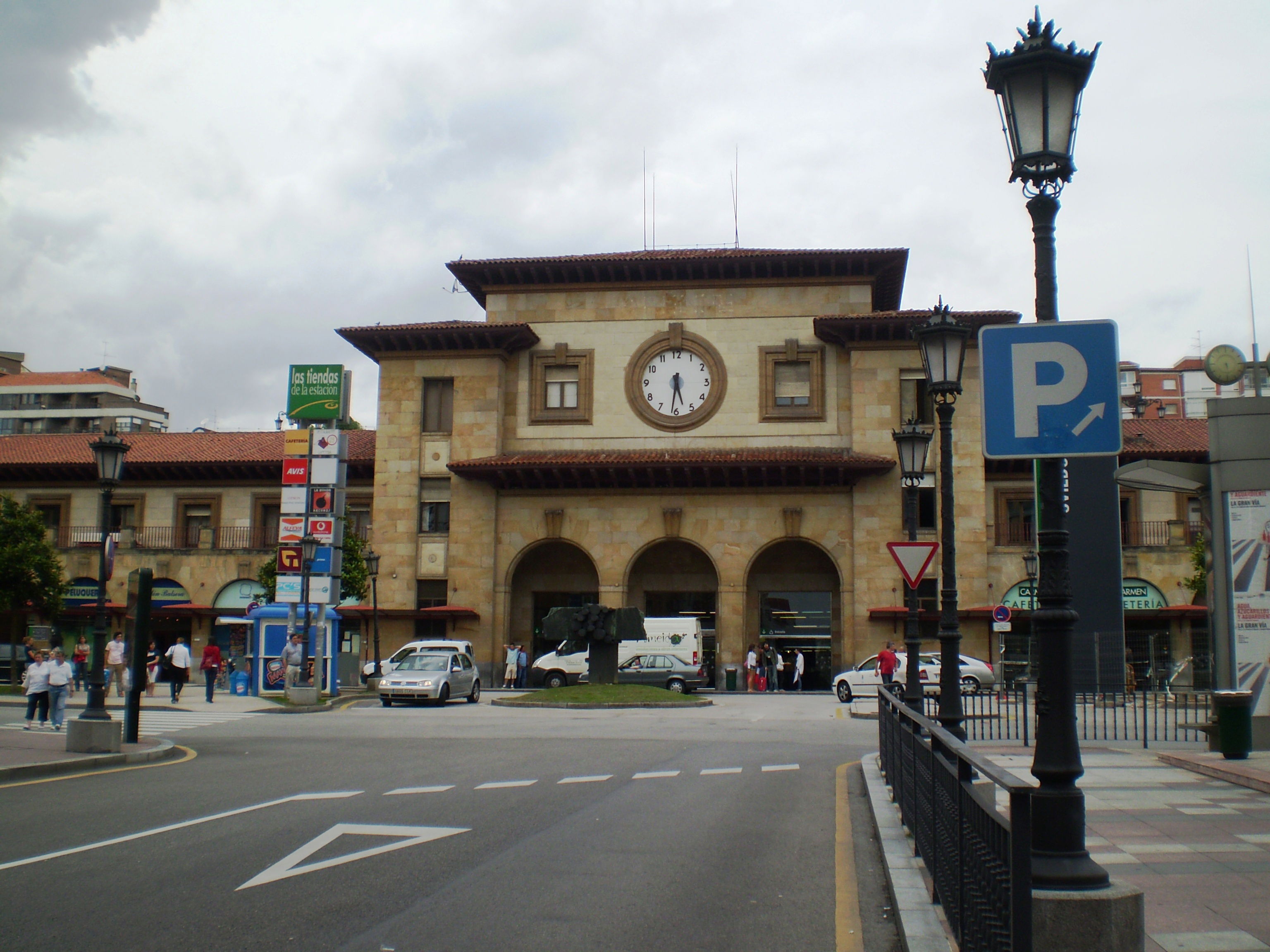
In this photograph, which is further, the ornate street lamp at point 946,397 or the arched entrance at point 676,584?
the arched entrance at point 676,584

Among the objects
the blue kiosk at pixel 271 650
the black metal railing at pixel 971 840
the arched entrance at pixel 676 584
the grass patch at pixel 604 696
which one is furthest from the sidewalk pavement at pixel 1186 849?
the arched entrance at pixel 676 584

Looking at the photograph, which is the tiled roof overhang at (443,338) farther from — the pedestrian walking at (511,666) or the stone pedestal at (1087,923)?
the stone pedestal at (1087,923)

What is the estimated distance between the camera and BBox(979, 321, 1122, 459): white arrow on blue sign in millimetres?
5672

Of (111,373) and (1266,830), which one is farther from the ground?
(111,373)

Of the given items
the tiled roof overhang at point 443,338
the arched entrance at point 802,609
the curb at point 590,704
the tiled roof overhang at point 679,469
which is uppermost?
the tiled roof overhang at point 443,338

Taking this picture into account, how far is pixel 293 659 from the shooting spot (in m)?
30.7

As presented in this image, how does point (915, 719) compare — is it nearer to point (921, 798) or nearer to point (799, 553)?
point (921, 798)

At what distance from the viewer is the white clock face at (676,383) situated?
4419 cm

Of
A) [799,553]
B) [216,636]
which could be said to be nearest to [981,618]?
[799,553]

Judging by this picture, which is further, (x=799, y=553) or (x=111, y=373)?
(x=111, y=373)

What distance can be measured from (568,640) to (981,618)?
14611 mm

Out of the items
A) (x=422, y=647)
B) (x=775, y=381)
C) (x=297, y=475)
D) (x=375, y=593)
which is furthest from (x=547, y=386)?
(x=297, y=475)

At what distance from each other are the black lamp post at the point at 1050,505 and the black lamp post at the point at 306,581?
26.9m

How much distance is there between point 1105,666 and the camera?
21.3m
